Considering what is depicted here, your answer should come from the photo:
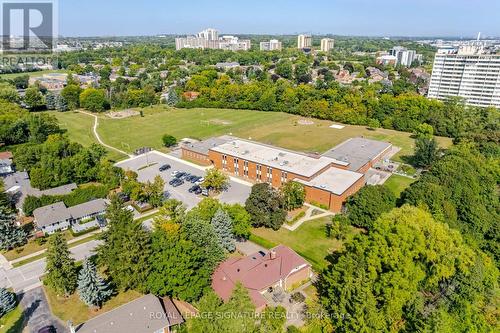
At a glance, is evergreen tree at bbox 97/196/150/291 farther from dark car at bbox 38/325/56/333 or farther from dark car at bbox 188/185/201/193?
dark car at bbox 188/185/201/193

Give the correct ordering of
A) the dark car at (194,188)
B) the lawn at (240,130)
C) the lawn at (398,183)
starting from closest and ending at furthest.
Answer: the dark car at (194,188) → the lawn at (398,183) → the lawn at (240,130)

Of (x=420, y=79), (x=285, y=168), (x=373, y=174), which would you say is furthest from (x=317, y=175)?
(x=420, y=79)

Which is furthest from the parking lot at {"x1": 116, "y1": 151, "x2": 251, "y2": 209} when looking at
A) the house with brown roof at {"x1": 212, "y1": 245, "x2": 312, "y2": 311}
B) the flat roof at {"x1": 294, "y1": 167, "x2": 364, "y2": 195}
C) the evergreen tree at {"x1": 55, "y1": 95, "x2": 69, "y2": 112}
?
the evergreen tree at {"x1": 55, "y1": 95, "x2": 69, "y2": 112}

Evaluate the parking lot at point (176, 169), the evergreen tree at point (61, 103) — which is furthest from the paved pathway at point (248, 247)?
the evergreen tree at point (61, 103)

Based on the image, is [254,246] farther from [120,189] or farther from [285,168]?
[120,189]

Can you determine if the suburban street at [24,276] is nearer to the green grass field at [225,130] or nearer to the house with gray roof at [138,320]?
the house with gray roof at [138,320]
